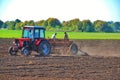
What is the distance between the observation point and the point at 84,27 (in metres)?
89.0

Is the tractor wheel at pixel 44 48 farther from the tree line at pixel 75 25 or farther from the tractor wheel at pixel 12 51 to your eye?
the tree line at pixel 75 25

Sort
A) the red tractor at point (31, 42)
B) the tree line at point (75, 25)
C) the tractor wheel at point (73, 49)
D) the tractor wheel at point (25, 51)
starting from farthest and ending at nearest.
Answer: the tree line at point (75, 25) → the tractor wheel at point (73, 49) → the red tractor at point (31, 42) → the tractor wheel at point (25, 51)

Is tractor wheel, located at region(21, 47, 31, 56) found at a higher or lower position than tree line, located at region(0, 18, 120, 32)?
lower

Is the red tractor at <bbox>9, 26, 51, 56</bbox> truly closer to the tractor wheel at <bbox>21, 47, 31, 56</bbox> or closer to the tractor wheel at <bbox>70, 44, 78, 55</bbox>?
the tractor wheel at <bbox>21, 47, 31, 56</bbox>

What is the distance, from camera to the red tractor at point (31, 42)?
22.9 metres

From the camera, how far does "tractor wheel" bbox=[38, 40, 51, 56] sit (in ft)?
75.9

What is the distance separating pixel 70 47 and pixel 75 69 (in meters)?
9.26

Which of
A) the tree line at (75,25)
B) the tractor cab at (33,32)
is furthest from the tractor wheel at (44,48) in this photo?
the tree line at (75,25)

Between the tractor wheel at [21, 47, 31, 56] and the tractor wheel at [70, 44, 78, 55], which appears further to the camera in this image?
the tractor wheel at [70, 44, 78, 55]

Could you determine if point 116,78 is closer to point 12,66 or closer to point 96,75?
point 96,75

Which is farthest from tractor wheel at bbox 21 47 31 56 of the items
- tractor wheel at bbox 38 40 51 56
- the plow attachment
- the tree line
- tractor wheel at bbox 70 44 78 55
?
the tree line

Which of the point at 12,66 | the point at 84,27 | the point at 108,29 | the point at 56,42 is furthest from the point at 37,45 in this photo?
the point at 108,29

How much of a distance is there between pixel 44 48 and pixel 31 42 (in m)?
0.91

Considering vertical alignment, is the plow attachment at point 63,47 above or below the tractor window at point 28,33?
below
